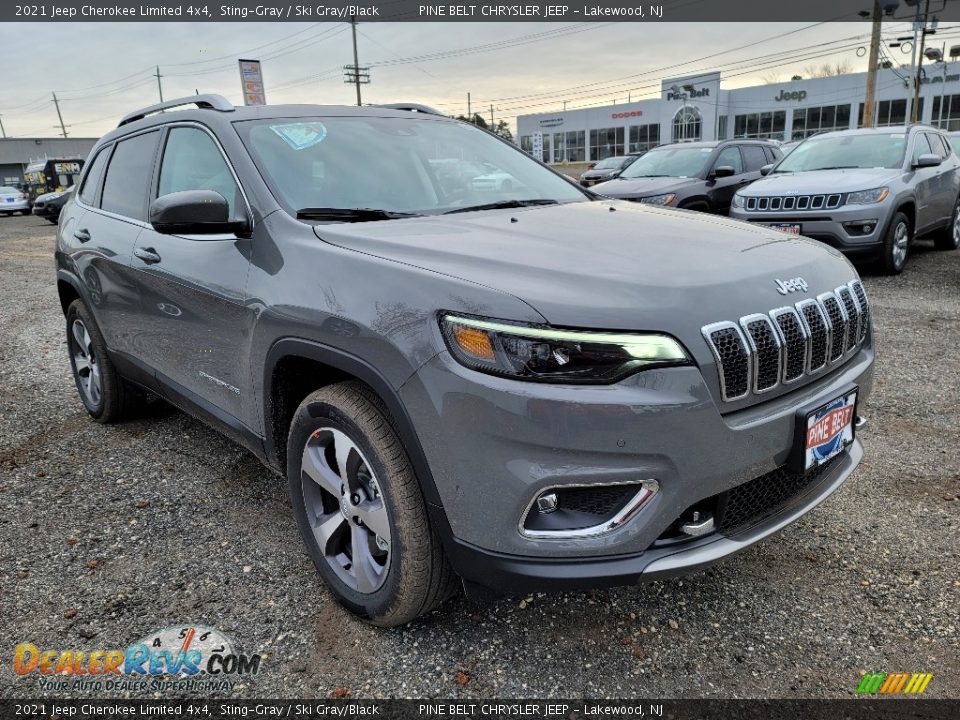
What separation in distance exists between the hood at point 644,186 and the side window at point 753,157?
1639mm

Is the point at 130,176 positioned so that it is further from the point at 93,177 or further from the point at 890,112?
the point at 890,112

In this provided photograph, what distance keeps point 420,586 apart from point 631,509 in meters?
0.70

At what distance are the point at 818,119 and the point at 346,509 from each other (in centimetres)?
6076

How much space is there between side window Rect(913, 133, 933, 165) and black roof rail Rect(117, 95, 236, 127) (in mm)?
8261

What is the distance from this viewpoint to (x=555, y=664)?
7.32 ft

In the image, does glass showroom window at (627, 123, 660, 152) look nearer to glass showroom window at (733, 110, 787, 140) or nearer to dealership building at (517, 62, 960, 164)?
dealership building at (517, 62, 960, 164)

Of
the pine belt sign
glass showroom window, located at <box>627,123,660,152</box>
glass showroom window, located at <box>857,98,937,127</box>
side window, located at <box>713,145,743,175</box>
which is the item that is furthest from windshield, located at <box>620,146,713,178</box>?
glass showroom window, located at <box>627,123,660,152</box>

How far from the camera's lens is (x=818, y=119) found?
5384 centimetres

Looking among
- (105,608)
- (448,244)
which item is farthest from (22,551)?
(448,244)

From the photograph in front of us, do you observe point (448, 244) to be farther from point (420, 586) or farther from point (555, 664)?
point (555, 664)

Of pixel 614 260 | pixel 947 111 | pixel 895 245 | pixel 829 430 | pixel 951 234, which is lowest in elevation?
pixel 951 234

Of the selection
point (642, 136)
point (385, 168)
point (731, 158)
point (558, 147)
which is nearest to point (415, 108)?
point (385, 168)

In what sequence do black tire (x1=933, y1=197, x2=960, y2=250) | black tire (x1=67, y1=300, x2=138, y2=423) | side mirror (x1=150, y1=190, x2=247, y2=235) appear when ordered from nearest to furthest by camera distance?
side mirror (x1=150, y1=190, x2=247, y2=235) → black tire (x1=67, y1=300, x2=138, y2=423) → black tire (x1=933, y1=197, x2=960, y2=250)

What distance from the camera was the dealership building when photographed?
48.6 m
